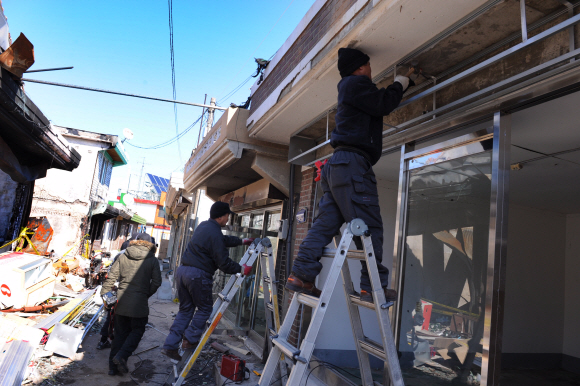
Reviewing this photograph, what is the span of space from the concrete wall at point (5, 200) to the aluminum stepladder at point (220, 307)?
508 centimetres

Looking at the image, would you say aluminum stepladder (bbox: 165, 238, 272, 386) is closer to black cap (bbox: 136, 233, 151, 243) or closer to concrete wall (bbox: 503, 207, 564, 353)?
black cap (bbox: 136, 233, 151, 243)

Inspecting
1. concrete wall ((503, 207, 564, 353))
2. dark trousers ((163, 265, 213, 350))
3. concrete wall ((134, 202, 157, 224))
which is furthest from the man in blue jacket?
concrete wall ((134, 202, 157, 224))

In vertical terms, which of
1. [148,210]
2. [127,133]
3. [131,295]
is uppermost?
[127,133]

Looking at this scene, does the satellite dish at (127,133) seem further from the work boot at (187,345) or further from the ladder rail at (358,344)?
the ladder rail at (358,344)

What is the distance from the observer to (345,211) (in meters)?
2.49

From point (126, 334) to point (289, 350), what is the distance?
3769mm

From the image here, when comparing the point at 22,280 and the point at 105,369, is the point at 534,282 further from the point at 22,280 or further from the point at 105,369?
the point at 22,280

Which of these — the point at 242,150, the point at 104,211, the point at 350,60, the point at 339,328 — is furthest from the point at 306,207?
the point at 104,211

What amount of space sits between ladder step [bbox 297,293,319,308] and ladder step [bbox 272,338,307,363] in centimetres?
28

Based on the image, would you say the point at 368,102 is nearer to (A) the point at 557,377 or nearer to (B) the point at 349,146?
(B) the point at 349,146

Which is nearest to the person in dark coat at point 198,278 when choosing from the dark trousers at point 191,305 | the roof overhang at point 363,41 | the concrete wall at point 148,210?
the dark trousers at point 191,305

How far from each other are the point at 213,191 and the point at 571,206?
27.4 ft

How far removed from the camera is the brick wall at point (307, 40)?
345 cm

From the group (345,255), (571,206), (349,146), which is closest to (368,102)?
(349,146)
